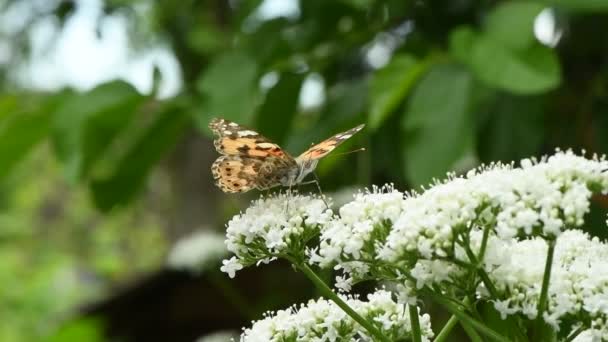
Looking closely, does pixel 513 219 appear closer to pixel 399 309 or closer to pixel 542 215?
pixel 542 215

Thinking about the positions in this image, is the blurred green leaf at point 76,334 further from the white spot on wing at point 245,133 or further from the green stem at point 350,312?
the green stem at point 350,312

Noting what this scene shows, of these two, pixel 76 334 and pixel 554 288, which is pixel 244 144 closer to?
pixel 554 288

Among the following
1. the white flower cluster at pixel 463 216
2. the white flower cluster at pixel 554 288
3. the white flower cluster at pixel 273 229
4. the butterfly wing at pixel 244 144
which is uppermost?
the butterfly wing at pixel 244 144

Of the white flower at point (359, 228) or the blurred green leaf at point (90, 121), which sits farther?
the blurred green leaf at point (90, 121)

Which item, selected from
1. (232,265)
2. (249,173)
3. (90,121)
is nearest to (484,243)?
(232,265)

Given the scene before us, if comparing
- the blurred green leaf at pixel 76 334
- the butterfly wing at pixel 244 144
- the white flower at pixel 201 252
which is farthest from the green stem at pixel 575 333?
the white flower at pixel 201 252

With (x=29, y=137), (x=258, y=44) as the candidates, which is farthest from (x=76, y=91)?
(x=258, y=44)
